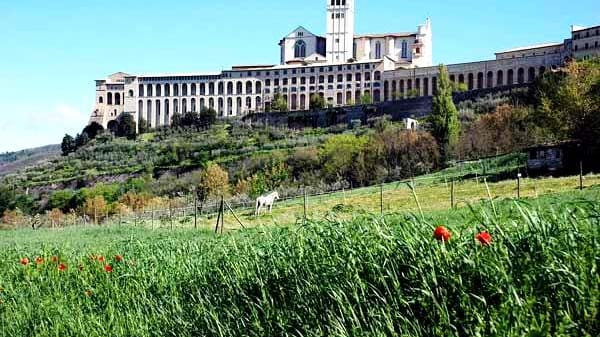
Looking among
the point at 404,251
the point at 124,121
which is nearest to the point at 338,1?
the point at 124,121

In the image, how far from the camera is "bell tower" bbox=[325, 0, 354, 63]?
360 ft

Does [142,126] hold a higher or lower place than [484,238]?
higher

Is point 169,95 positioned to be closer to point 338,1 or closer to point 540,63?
point 338,1

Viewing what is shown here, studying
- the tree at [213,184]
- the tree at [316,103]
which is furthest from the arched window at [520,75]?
the tree at [213,184]

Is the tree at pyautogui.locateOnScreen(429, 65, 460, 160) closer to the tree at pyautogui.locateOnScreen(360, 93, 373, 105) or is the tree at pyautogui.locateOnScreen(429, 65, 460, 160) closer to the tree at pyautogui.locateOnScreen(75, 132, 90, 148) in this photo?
the tree at pyautogui.locateOnScreen(360, 93, 373, 105)

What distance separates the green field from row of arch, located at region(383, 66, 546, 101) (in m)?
76.6

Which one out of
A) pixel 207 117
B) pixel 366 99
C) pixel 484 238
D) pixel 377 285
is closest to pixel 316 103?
pixel 366 99

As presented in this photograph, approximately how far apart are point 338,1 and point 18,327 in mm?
110300

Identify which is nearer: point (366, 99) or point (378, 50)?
point (366, 99)

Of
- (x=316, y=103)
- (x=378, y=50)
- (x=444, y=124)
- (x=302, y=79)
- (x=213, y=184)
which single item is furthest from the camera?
(x=378, y=50)

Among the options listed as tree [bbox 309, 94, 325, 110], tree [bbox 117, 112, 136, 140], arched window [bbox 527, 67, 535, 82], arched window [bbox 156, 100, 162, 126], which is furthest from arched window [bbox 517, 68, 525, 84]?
arched window [bbox 156, 100, 162, 126]

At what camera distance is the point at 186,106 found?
11100 centimetres

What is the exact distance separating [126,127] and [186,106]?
1217cm

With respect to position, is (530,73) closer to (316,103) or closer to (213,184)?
(316,103)
